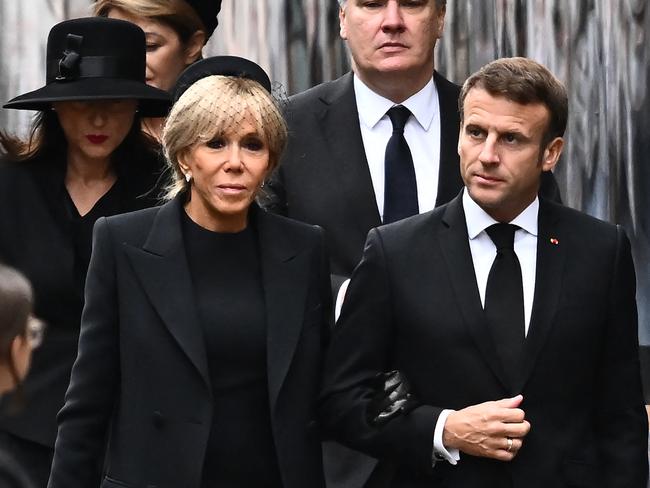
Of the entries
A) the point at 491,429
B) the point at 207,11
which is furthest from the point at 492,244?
the point at 207,11

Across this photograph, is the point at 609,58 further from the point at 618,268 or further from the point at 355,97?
the point at 618,268

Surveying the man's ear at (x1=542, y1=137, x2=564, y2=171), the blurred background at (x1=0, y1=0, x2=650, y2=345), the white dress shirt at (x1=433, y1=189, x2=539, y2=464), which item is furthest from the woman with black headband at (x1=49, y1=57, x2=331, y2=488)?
the blurred background at (x1=0, y1=0, x2=650, y2=345)

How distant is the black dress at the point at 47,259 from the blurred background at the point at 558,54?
86.2 inches

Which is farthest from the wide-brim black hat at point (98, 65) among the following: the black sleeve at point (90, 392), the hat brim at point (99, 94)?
the black sleeve at point (90, 392)

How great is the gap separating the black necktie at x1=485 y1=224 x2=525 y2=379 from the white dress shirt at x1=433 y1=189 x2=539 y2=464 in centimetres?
2

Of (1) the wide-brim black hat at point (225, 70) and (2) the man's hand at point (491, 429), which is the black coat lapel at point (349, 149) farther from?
(2) the man's hand at point (491, 429)

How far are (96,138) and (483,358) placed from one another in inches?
55.0

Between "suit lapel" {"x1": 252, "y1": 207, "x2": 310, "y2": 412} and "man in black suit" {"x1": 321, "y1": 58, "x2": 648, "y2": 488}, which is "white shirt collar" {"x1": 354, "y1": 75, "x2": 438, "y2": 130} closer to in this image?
"man in black suit" {"x1": 321, "y1": 58, "x2": 648, "y2": 488}

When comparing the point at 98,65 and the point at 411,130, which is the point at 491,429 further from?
the point at 98,65

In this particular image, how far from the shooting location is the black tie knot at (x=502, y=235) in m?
5.20

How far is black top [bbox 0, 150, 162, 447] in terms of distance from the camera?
19.0 ft

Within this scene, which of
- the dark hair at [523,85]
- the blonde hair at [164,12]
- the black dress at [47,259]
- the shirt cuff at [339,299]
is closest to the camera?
the dark hair at [523,85]

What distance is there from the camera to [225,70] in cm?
530

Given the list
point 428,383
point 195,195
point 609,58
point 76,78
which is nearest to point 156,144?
point 76,78
